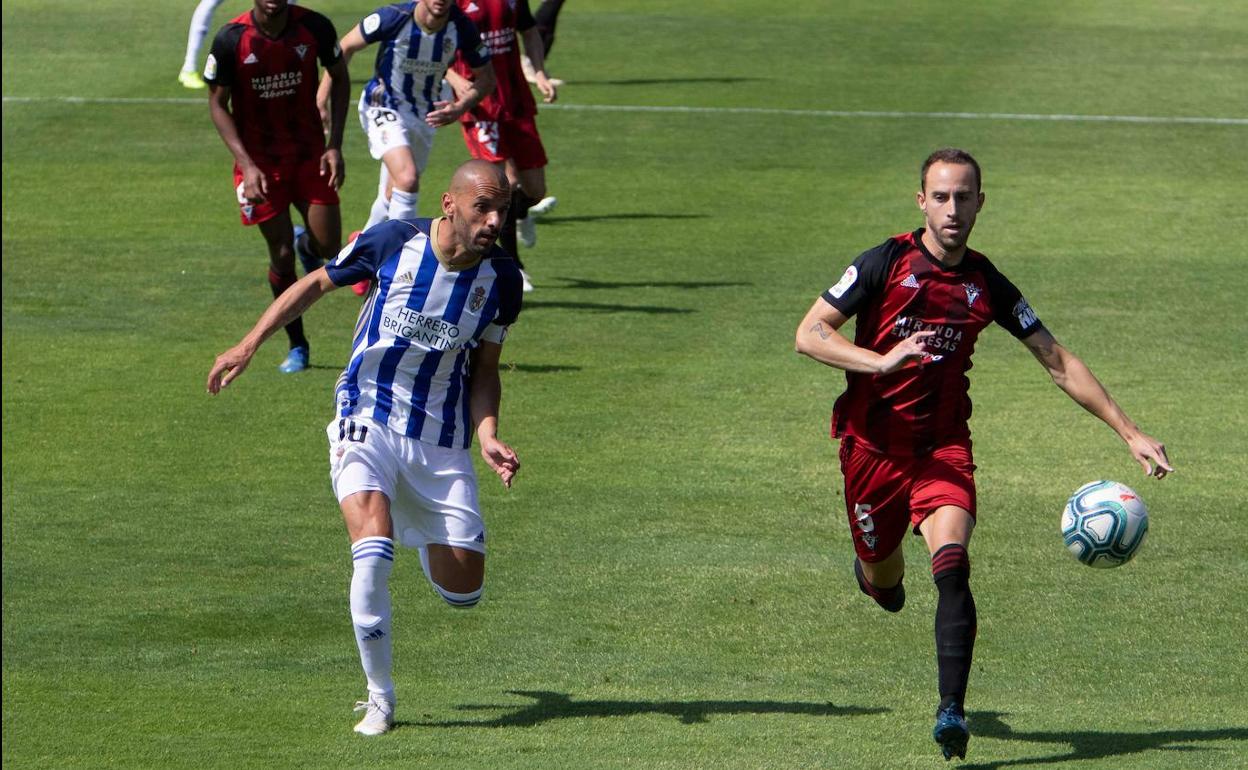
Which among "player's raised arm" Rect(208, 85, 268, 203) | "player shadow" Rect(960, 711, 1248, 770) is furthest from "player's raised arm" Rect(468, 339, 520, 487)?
"player's raised arm" Rect(208, 85, 268, 203)

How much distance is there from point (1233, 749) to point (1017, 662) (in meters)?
1.21

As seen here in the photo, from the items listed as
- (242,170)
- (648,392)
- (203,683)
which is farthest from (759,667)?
(242,170)

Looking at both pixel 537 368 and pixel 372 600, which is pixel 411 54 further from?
pixel 372 600

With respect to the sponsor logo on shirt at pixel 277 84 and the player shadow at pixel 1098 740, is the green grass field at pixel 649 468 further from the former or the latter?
the sponsor logo on shirt at pixel 277 84

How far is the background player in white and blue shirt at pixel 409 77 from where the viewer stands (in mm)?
12977

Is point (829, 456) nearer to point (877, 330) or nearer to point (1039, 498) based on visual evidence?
point (1039, 498)

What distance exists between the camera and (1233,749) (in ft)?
22.6

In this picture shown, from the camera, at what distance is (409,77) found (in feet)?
43.5

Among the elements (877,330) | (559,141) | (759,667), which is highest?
(877,330)

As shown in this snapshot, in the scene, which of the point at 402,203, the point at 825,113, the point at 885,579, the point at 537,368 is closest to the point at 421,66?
the point at 402,203

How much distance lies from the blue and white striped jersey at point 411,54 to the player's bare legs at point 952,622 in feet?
23.6

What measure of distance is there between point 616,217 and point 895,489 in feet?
33.4

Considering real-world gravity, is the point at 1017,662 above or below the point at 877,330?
below

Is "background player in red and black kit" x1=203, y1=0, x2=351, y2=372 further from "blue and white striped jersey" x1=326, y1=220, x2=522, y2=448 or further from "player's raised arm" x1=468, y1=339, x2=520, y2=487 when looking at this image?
"player's raised arm" x1=468, y1=339, x2=520, y2=487
